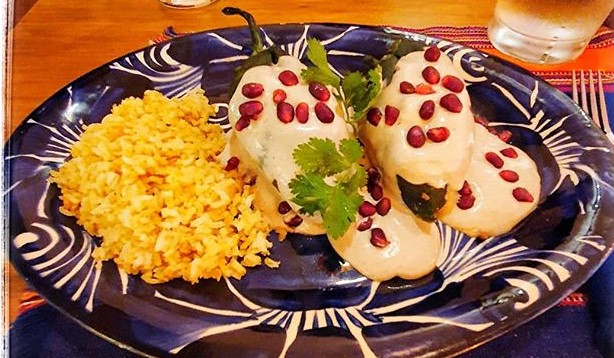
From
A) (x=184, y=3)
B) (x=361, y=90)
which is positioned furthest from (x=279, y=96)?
(x=184, y=3)

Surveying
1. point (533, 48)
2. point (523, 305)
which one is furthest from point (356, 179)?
point (533, 48)

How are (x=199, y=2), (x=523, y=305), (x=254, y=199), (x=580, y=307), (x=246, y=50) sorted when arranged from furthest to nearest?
1. (x=199, y=2)
2. (x=246, y=50)
3. (x=254, y=199)
4. (x=580, y=307)
5. (x=523, y=305)

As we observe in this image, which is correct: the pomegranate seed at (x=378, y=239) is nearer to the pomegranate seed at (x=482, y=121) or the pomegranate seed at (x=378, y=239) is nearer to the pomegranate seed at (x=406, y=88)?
the pomegranate seed at (x=406, y=88)

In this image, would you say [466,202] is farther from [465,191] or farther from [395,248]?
[395,248]

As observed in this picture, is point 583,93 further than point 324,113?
Yes

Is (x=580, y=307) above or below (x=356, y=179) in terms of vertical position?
below

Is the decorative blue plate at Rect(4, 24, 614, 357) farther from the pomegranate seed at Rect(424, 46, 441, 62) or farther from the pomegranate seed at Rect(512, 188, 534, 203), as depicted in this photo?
the pomegranate seed at Rect(424, 46, 441, 62)

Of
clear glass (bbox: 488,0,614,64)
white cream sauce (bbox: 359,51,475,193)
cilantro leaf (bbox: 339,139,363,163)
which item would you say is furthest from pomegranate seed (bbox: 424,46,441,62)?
clear glass (bbox: 488,0,614,64)

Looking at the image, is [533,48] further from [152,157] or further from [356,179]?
[152,157]
